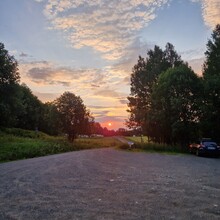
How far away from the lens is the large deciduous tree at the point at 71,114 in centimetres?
7194

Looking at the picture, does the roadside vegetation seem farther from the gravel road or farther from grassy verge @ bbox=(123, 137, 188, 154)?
the gravel road

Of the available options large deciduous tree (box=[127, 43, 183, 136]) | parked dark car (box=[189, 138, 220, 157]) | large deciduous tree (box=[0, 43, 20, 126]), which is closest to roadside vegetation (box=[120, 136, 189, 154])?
parked dark car (box=[189, 138, 220, 157])

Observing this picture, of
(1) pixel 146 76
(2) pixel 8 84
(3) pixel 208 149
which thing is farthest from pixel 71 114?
(3) pixel 208 149

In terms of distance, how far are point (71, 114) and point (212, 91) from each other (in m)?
39.4

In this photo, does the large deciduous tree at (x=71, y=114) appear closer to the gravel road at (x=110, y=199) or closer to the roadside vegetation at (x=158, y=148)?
the roadside vegetation at (x=158, y=148)

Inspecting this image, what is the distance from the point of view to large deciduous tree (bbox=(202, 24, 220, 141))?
126ft

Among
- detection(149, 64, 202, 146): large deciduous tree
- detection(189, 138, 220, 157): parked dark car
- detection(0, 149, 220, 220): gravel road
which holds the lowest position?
detection(0, 149, 220, 220): gravel road

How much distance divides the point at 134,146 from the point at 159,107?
6831 millimetres

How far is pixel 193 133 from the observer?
4256 cm

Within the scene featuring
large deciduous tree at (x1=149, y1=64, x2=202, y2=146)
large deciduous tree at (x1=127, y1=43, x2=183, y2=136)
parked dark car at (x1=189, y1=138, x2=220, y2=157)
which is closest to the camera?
parked dark car at (x1=189, y1=138, x2=220, y2=157)

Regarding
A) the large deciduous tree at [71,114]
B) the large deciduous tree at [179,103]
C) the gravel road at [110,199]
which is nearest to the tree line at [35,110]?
the large deciduous tree at [71,114]

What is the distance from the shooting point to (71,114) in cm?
7231

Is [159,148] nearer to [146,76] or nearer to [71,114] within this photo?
[146,76]

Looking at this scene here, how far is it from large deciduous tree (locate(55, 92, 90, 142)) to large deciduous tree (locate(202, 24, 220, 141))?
34.9m
